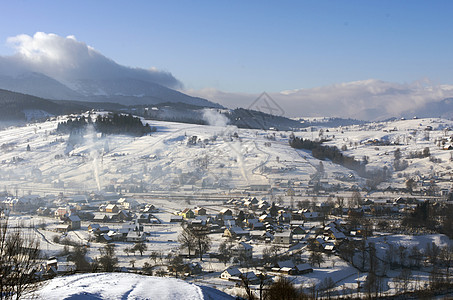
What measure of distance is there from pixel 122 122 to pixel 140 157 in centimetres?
1168

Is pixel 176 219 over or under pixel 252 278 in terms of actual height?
under

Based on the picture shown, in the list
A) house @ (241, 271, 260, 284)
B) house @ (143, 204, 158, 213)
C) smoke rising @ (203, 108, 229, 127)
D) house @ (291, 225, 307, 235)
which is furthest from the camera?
smoke rising @ (203, 108, 229, 127)

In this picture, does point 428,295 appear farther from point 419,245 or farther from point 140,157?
point 140,157

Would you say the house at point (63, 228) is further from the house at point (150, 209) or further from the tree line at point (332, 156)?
the tree line at point (332, 156)

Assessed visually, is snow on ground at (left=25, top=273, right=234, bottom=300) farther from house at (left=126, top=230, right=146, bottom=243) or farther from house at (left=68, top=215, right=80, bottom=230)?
house at (left=68, top=215, right=80, bottom=230)

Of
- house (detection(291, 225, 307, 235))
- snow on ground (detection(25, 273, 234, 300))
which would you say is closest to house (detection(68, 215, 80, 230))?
house (detection(291, 225, 307, 235))

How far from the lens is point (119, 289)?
6043 mm

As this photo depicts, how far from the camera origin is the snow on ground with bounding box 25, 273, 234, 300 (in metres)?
5.58

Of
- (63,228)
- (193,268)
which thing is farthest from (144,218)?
(193,268)

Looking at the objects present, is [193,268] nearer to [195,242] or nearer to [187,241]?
[187,241]

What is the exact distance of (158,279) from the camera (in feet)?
23.3

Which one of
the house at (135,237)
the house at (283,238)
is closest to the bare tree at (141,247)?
the house at (135,237)

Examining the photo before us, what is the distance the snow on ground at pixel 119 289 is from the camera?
5578 mm

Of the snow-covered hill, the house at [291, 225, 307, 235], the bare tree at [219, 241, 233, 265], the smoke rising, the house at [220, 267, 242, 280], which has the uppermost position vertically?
the smoke rising
